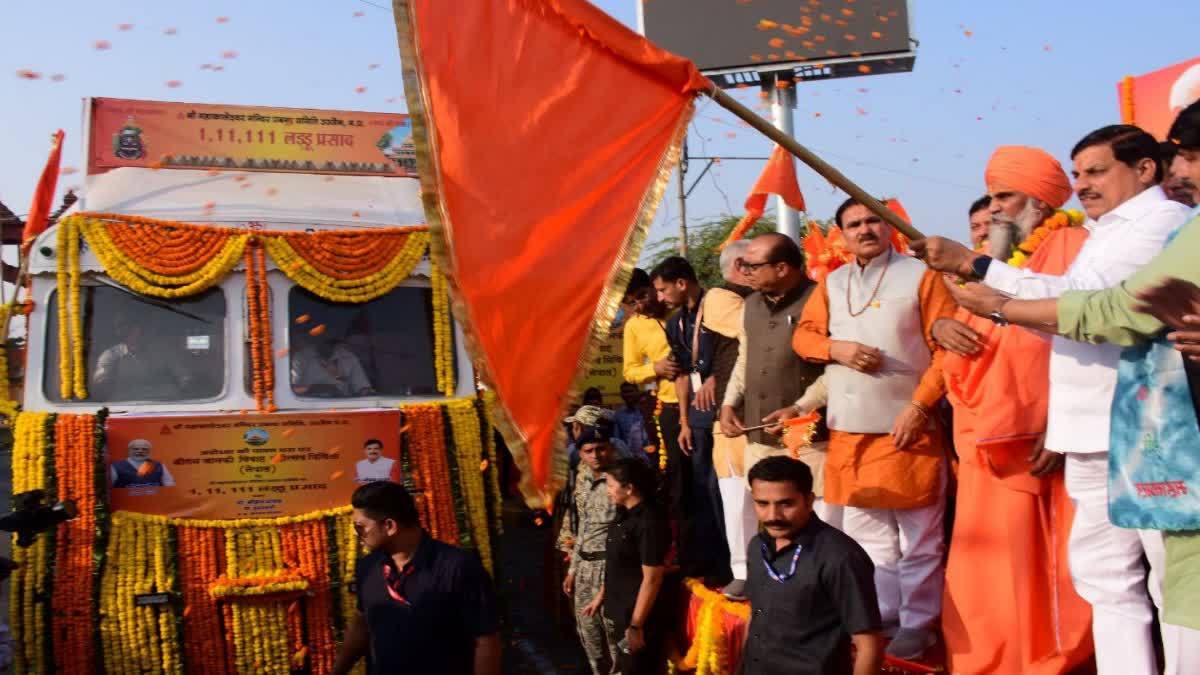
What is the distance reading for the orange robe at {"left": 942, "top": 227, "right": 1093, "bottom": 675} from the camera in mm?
4172

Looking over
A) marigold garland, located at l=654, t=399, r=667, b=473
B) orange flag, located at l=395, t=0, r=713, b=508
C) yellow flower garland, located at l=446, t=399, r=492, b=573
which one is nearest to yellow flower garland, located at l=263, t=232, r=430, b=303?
yellow flower garland, located at l=446, t=399, r=492, b=573

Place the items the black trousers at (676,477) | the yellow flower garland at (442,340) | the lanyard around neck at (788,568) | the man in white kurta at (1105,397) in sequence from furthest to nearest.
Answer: the black trousers at (676,477)
the yellow flower garland at (442,340)
the lanyard around neck at (788,568)
the man in white kurta at (1105,397)

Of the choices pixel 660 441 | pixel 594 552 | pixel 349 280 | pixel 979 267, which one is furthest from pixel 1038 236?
pixel 349 280

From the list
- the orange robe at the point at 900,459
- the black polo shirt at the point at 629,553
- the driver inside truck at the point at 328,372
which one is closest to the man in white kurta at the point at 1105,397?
the orange robe at the point at 900,459

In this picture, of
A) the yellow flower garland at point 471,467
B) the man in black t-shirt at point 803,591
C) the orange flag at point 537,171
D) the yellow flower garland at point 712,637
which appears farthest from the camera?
the yellow flower garland at point 471,467

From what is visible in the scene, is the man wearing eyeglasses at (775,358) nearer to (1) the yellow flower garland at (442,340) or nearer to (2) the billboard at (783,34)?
(1) the yellow flower garland at (442,340)

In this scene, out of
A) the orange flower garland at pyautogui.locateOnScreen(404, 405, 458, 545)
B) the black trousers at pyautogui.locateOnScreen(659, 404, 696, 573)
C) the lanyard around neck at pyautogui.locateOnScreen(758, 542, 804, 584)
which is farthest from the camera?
the black trousers at pyautogui.locateOnScreen(659, 404, 696, 573)

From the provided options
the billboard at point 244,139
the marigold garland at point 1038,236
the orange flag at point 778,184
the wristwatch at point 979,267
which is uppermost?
the billboard at point 244,139

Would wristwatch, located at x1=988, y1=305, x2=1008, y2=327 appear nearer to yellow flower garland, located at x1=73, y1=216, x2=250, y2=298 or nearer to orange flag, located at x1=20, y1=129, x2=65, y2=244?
yellow flower garland, located at x1=73, y1=216, x2=250, y2=298

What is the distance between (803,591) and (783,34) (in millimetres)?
16361

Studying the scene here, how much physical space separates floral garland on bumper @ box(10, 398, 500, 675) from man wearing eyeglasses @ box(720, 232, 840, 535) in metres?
2.44

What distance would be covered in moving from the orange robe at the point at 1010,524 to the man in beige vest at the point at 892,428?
212 mm

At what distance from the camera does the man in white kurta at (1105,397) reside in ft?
11.4

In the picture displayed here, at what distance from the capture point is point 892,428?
4789mm
